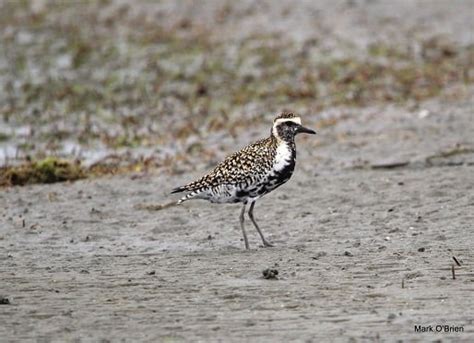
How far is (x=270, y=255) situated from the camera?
1073cm

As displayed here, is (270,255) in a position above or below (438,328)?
above

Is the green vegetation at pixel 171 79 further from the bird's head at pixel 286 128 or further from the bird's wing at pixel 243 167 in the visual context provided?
the bird's head at pixel 286 128

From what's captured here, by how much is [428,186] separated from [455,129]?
10.6 ft

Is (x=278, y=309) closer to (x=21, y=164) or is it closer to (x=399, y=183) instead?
(x=399, y=183)

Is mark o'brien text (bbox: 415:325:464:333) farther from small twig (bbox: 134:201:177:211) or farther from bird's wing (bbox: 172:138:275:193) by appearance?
small twig (bbox: 134:201:177:211)

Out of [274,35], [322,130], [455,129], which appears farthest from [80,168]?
[274,35]

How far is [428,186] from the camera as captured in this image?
13141mm

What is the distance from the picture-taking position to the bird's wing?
37.0ft

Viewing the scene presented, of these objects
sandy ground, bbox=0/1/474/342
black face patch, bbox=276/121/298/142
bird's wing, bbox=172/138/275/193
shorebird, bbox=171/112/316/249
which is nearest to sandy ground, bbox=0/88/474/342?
sandy ground, bbox=0/1/474/342

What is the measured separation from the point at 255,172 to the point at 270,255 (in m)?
0.91

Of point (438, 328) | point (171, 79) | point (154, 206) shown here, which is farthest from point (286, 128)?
point (171, 79)

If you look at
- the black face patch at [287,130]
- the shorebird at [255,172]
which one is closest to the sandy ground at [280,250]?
the shorebird at [255,172]

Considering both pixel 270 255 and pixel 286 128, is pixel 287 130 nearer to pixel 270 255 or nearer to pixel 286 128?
pixel 286 128

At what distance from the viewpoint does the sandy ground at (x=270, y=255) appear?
845 centimetres
